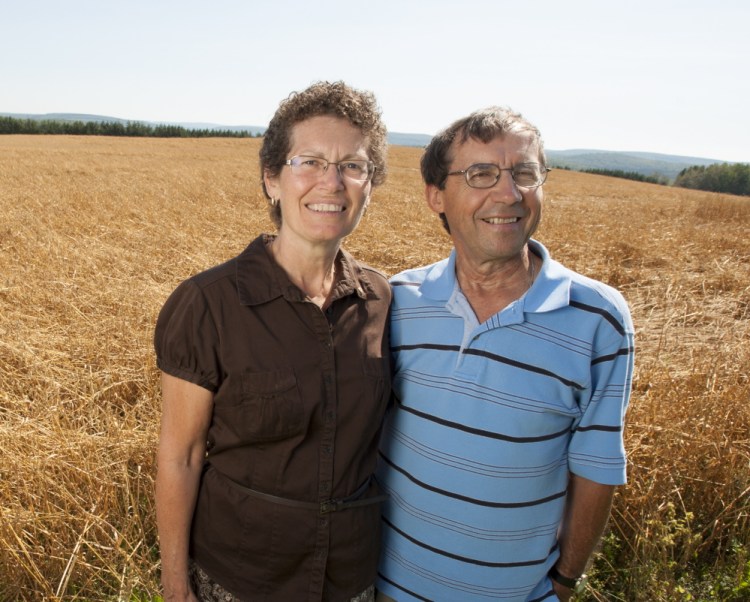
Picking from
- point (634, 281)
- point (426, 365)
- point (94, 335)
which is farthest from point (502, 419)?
point (634, 281)

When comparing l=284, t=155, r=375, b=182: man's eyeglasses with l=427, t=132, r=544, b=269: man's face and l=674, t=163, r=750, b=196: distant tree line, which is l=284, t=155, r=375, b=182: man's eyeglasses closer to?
l=427, t=132, r=544, b=269: man's face

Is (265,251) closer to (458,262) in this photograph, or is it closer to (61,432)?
(458,262)

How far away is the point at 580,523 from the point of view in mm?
1651

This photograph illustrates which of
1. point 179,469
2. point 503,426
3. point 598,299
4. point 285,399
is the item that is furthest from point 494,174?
point 179,469

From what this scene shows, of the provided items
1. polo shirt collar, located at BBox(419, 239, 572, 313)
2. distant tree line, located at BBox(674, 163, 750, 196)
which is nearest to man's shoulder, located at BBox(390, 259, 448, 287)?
polo shirt collar, located at BBox(419, 239, 572, 313)

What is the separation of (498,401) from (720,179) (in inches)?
2889

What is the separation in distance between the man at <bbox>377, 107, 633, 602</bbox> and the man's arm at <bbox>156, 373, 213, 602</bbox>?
567 millimetres

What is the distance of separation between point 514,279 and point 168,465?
3.56ft

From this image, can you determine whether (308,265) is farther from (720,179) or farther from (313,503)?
(720,179)

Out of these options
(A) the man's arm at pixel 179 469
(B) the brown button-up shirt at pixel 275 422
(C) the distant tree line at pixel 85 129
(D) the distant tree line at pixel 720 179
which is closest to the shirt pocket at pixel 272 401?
(B) the brown button-up shirt at pixel 275 422

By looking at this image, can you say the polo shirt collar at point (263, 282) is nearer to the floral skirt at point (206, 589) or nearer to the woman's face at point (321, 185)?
the woman's face at point (321, 185)

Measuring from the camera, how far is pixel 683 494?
275 cm

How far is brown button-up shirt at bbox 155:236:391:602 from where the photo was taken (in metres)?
1.38

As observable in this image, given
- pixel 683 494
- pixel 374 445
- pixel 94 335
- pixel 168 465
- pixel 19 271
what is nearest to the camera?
pixel 168 465
